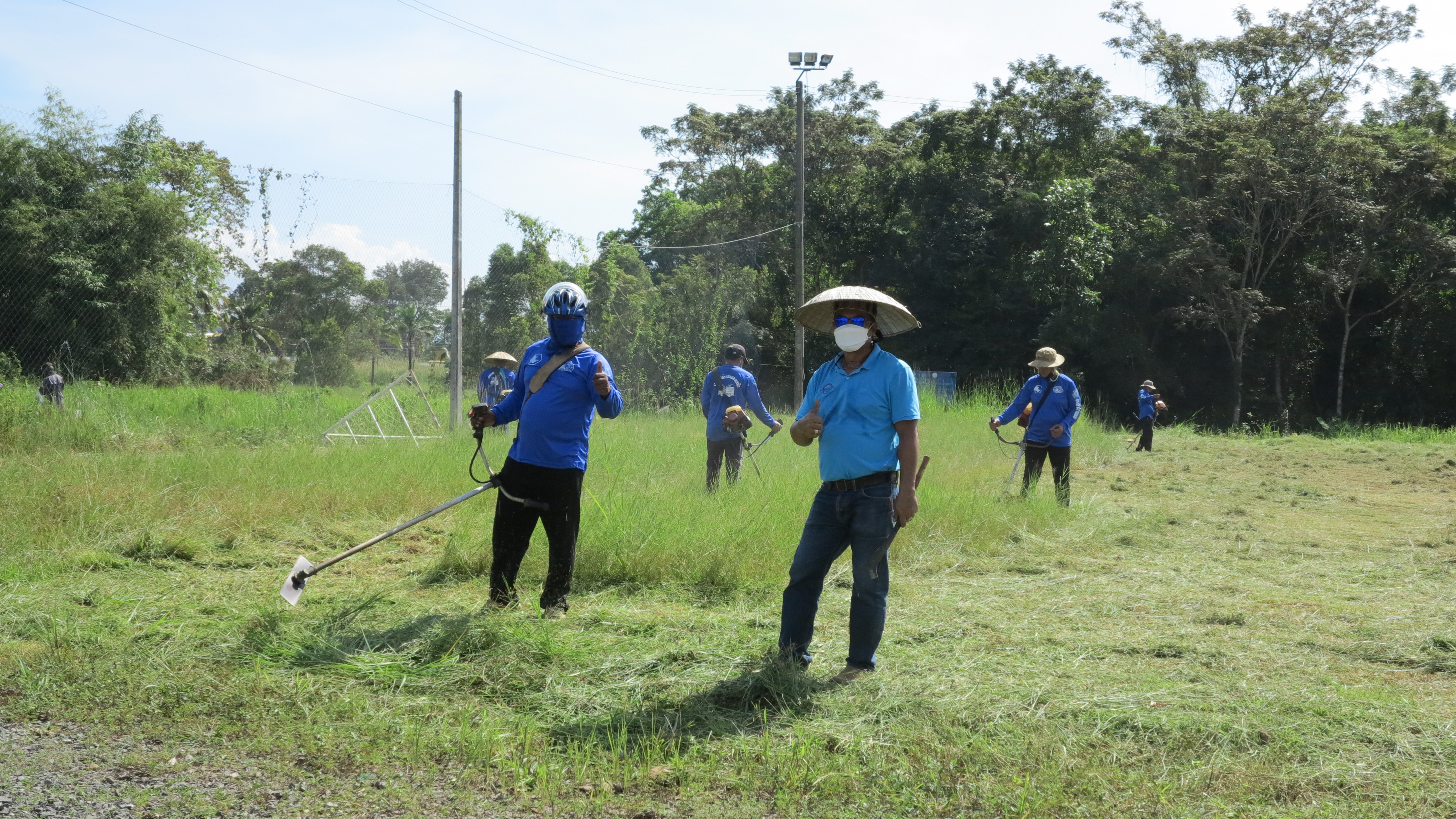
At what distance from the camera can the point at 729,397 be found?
964 centimetres

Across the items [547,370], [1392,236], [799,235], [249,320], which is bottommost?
[547,370]

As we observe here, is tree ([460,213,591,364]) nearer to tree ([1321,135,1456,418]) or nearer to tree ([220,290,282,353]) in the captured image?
tree ([220,290,282,353])

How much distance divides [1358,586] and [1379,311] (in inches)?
1057

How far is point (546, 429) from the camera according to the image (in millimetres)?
5395

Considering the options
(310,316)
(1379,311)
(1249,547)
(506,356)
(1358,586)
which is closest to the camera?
(1358,586)

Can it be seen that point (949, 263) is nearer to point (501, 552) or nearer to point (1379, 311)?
point (1379, 311)

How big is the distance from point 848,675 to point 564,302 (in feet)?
7.70

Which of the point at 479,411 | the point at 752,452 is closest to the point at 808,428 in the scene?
the point at 479,411

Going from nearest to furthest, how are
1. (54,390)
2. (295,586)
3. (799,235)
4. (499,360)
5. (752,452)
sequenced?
(295,586) → (752,452) → (499,360) → (54,390) → (799,235)

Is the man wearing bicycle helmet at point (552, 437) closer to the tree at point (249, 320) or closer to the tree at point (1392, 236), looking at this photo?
the tree at point (249, 320)

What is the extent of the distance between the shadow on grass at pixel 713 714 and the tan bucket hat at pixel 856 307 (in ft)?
5.01

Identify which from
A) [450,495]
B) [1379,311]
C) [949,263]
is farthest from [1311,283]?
[450,495]

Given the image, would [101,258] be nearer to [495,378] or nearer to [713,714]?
[495,378]

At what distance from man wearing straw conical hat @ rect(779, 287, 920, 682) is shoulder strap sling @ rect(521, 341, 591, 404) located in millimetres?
1397
